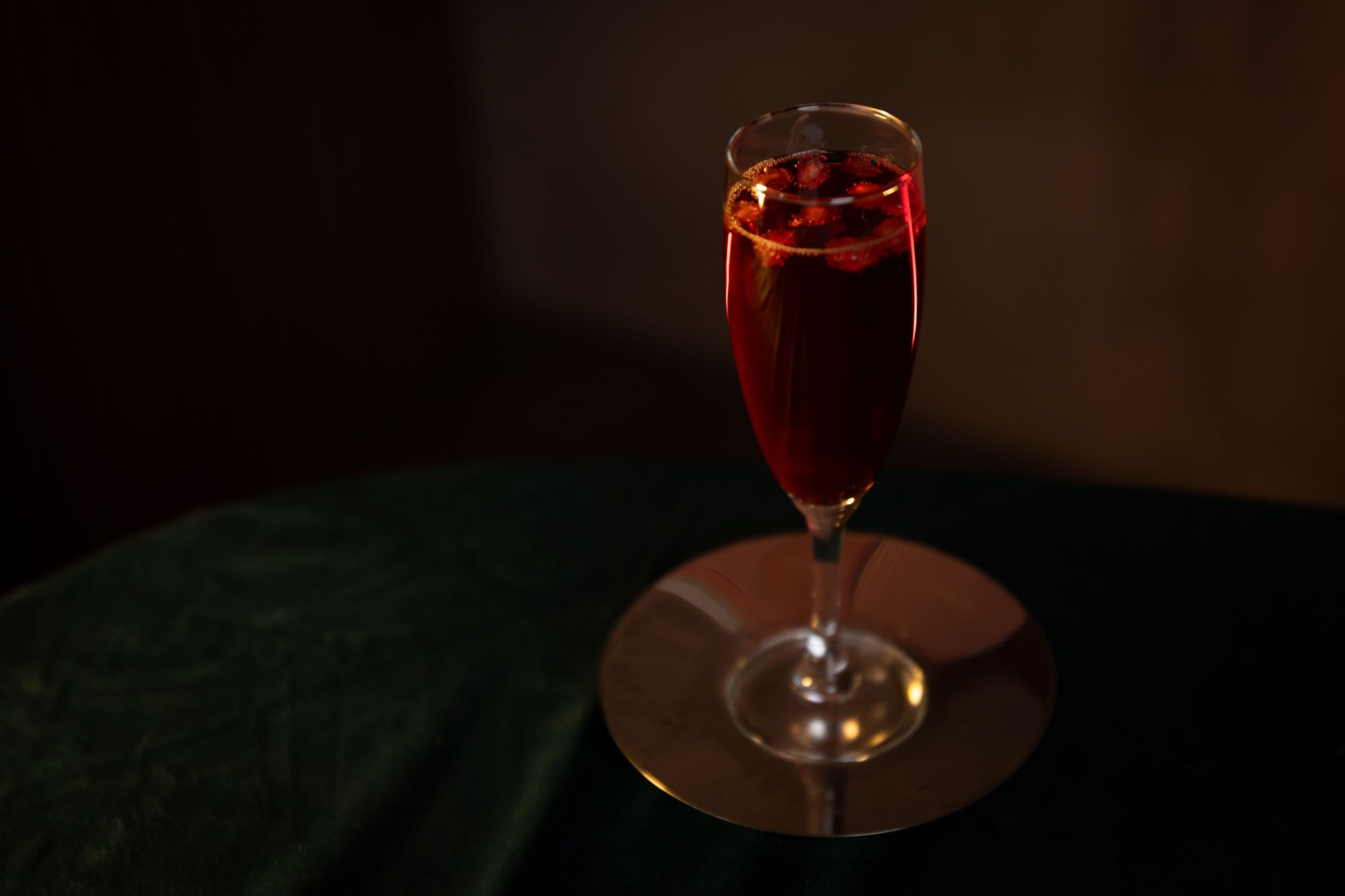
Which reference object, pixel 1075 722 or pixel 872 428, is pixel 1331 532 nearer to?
pixel 1075 722

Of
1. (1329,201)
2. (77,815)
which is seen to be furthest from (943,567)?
(1329,201)

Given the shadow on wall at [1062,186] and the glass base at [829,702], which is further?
the shadow on wall at [1062,186]

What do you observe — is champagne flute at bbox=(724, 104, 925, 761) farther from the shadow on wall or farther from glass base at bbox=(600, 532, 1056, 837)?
the shadow on wall

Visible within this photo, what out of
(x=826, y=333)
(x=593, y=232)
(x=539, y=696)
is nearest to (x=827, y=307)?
(x=826, y=333)

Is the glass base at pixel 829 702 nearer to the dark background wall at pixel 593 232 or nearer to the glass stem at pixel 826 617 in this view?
the glass stem at pixel 826 617

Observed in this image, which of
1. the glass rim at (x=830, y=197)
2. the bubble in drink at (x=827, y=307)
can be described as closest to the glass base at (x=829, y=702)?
the bubble in drink at (x=827, y=307)

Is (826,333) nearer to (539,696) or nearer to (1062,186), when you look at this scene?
(539,696)

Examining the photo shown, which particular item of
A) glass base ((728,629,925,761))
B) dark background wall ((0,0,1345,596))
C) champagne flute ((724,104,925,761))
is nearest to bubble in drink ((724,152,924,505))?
champagne flute ((724,104,925,761))
